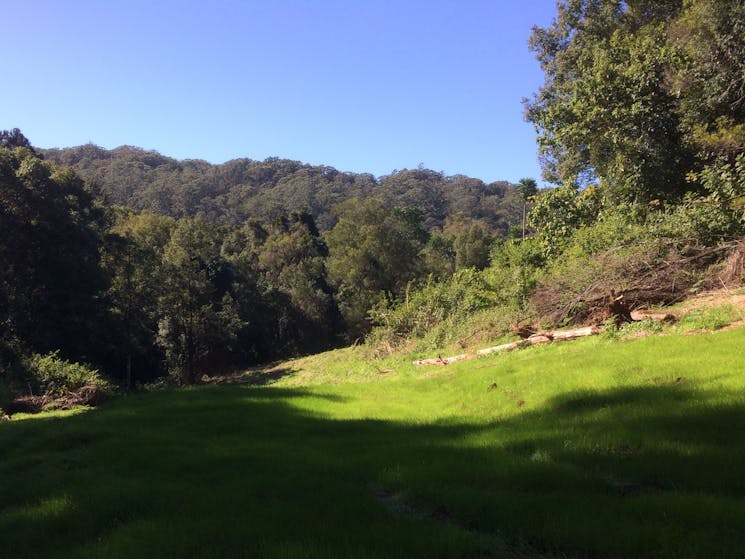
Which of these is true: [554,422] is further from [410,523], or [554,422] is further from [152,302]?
[152,302]

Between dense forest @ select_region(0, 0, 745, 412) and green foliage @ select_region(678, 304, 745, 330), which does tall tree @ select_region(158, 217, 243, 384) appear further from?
green foliage @ select_region(678, 304, 745, 330)

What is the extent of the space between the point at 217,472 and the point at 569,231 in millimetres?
17566

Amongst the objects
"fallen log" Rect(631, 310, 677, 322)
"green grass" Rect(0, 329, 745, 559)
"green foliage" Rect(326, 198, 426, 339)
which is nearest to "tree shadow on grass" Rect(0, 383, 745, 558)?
"green grass" Rect(0, 329, 745, 559)

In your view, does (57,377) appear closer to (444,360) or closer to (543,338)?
(444,360)

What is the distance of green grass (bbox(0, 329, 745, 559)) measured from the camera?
3.58 meters

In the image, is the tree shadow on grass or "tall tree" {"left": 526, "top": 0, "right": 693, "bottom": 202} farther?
"tall tree" {"left": 526, "top": 0, "right": 693, "bottom": 202}

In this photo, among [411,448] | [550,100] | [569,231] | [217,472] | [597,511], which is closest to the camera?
[597,511]

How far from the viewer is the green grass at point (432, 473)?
358 cm

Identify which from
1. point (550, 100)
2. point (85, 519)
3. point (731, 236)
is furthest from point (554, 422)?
point (550, 100)

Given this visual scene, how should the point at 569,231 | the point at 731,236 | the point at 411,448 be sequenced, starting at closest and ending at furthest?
the point at 411,448
the point at 731,236
the point at 569,231

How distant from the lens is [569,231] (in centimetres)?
2003

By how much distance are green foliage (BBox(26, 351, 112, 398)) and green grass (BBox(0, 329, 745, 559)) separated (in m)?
7.16

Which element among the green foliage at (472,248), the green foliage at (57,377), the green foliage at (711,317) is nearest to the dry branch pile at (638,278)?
the green foliage at (711,317)

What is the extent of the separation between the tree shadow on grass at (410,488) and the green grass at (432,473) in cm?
2
